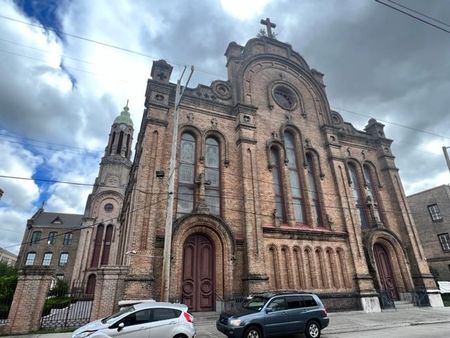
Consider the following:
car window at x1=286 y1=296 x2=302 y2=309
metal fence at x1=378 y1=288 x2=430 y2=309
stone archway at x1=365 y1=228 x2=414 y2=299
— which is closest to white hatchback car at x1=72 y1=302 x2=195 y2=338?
car window at x1=286 y1=296 x2=302 y2=309

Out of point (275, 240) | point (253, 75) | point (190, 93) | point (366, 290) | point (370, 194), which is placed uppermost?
point (253, 75)

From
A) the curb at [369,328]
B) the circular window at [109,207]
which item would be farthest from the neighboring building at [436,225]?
the circular window at [109,207]

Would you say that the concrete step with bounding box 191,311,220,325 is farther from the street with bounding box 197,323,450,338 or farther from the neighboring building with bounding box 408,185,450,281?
the neighboring building with bounding box 408,185,450,281

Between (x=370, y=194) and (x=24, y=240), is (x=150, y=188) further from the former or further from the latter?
(x=24, y=240)

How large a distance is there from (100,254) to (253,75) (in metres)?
30.2

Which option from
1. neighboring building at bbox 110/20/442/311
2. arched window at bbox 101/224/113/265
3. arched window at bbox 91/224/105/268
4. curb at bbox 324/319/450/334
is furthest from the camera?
arched window at bbox 101/224/113/265

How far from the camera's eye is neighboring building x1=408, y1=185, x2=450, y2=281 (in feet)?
88.6

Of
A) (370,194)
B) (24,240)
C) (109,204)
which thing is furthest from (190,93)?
(24,240)

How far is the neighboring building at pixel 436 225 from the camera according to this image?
88.6 feet

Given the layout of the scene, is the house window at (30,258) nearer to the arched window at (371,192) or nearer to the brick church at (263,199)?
the brick church at (263,199)

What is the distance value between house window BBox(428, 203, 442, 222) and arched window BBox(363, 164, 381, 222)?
43.3ft

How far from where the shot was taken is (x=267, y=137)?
18.2 m

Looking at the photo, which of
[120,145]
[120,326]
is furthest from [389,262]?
[120,145]

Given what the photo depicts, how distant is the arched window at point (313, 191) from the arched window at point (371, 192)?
4.38 meters
